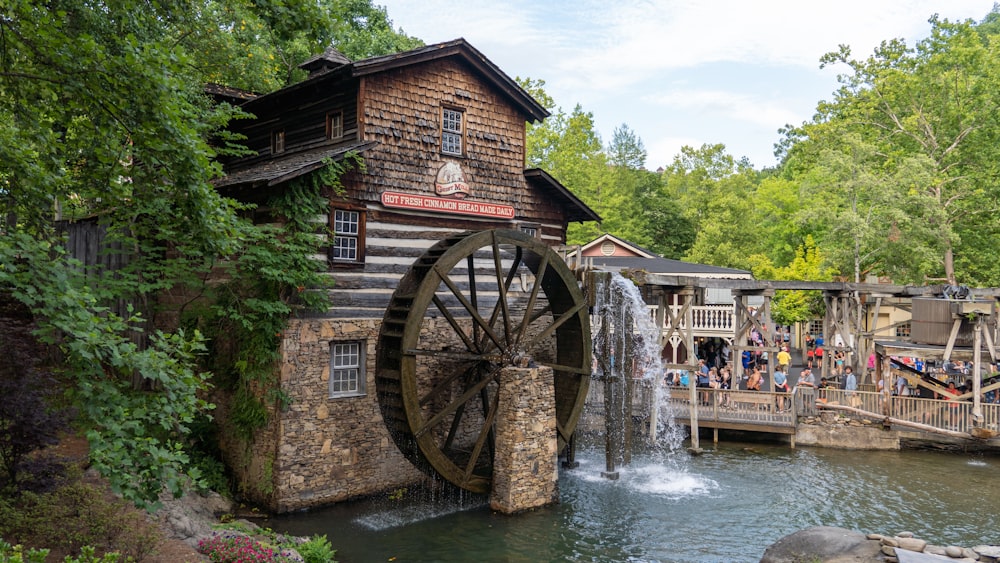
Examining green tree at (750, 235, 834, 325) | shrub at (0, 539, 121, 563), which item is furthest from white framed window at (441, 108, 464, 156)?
green tree at (750, 235, 834, 325)

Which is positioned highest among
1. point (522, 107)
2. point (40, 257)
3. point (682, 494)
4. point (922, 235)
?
point (522, 107)

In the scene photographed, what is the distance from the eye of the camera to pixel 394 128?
13.0 meters

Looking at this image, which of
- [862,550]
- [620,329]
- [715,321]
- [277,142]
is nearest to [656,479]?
[620,329]

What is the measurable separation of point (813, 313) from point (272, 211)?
1020 inches

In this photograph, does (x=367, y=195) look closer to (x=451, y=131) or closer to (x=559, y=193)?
(x=451, y=131)

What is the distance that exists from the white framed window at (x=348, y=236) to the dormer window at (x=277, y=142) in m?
3.18

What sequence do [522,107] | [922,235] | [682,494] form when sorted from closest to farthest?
[682,494]
[522,107]
[922,235]

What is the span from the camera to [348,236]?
1237 cm

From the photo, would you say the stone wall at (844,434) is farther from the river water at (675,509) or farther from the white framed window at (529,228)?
the white framed window at (529,228)

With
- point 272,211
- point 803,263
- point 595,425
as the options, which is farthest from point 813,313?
A: point 272,211

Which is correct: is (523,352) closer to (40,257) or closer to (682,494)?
(682,494)

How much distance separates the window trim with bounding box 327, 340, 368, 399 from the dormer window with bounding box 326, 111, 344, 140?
3.86 meters

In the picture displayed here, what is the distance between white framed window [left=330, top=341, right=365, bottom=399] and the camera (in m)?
12.1

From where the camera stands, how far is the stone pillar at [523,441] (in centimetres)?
1169
